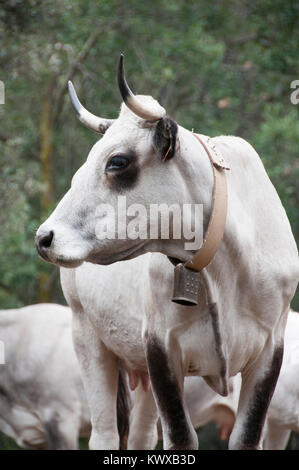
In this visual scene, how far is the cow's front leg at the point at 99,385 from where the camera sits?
196 inches

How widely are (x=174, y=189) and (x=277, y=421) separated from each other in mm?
3425

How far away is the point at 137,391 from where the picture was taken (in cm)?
539

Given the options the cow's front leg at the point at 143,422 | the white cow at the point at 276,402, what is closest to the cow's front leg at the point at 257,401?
the cow's front leg at the point at 143,422

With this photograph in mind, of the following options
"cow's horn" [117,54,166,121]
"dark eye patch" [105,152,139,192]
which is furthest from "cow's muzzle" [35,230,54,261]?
"cow's horn" [117,54,166,121]

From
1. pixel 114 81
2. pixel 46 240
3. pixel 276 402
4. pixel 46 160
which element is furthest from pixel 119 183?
pixel 46 160

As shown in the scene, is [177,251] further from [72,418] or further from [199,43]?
[199,43]

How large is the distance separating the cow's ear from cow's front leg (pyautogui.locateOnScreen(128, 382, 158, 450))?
2.24 metres

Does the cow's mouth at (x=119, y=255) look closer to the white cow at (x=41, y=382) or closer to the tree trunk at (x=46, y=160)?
the white cow at (x=41, y=382)

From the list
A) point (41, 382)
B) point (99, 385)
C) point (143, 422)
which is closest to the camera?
point (99, 385)

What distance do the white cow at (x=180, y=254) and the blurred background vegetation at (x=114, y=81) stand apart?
5.08 m

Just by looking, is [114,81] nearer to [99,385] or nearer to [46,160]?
[46,160]

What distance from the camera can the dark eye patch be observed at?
342cm

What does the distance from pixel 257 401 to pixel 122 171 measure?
4.37 feet

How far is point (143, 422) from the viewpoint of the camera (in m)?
5.30
